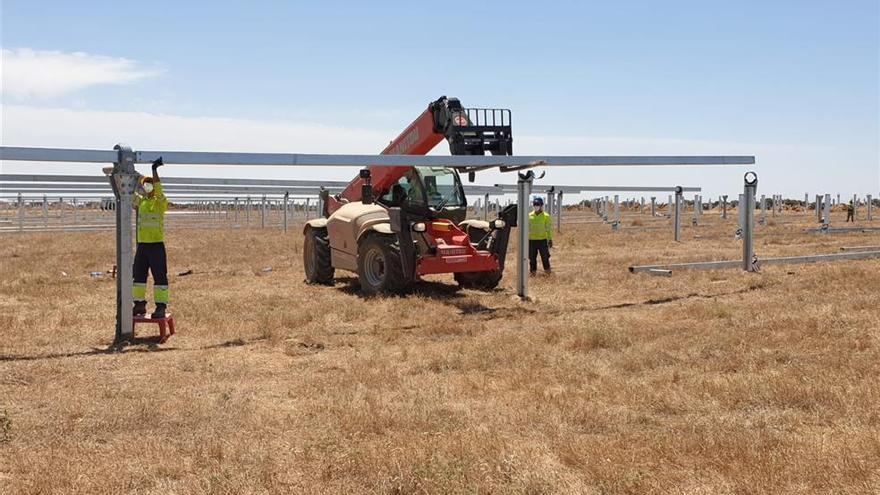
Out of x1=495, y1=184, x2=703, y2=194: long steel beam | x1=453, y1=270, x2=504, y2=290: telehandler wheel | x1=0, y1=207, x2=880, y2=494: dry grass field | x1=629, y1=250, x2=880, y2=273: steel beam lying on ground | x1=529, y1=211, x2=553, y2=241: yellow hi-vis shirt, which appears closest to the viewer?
x1=0, y1=207, x2=880, y2=494: dry grass field

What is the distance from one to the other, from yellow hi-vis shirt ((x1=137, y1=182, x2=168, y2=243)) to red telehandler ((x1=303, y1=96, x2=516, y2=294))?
132 inches

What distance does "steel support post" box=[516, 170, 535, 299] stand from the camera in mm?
10984

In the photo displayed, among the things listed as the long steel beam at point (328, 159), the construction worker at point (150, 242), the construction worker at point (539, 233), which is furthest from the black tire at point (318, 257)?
the construction worker at point (150, 242)

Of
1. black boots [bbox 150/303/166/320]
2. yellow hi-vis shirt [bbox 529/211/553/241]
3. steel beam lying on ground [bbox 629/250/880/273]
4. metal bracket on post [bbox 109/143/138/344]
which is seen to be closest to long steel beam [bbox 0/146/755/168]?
metal bracket on post [bbox 109/143/138/344]

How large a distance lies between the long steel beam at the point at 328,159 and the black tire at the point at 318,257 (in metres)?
4.21

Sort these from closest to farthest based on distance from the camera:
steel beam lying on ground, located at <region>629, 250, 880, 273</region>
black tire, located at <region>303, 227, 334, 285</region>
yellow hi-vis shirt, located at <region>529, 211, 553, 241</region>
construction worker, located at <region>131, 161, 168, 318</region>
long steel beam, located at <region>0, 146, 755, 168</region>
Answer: long steel beam, located at <region>0, 146, 755, 168</region>
construction worker, located at <region>131, 161, 168, 318</region>
black tire, located at <region>303, 227, 334, 285</region>
steel beam lying on ground, located at <region>629, 250, 880, 273</region>
yellow hi-vis shirt, located at <region>529, 211, 553, 241</region>

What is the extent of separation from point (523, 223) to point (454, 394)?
525 centimetres

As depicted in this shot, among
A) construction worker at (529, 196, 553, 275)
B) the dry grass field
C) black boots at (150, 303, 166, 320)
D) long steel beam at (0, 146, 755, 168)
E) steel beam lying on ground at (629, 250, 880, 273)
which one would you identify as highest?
long steel beam at (0, 146, 755, 168)

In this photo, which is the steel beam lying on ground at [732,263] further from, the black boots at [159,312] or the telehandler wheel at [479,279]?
the black boots at [159,312]

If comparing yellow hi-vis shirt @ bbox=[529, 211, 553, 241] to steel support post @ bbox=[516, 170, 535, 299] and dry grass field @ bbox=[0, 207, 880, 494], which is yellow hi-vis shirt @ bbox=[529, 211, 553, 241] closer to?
dry grass field @ bbox=[0, 207, 880, 494]

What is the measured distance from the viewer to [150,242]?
868 cm

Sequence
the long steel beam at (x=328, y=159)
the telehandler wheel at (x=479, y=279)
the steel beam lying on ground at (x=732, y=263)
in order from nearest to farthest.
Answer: the long steel beam at (x=328, y=159), the telehandler wheel at (x=479, y=279), the steel beam lying on ground at (x=732, y=263)

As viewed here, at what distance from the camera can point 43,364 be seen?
23.4 ft

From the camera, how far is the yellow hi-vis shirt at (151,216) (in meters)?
8.59
